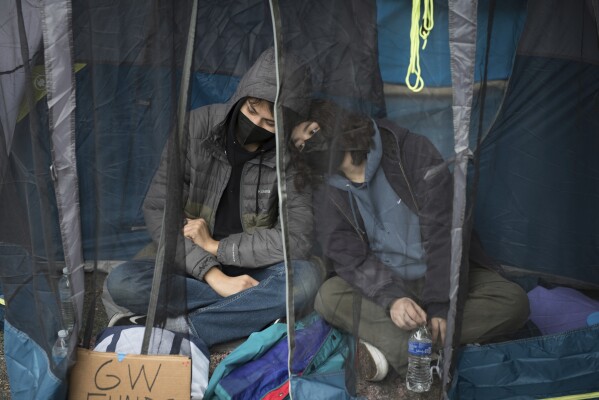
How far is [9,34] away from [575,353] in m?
1.84

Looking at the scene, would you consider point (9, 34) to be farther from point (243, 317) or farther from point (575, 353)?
point (575, 353)

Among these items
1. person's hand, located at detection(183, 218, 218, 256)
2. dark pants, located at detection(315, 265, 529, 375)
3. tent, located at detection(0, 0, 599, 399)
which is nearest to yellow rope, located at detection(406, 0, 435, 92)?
tent, located at detection(0, 0, 599, 399)

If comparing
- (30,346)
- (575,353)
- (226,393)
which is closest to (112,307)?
(30,346)

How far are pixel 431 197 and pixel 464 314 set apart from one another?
365 mm

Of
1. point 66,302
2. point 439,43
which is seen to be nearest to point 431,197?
point 439,43

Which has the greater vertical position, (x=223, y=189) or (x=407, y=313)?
(x=223, y=189)

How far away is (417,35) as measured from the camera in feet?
7.12

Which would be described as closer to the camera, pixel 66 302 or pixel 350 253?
pixel 350 253

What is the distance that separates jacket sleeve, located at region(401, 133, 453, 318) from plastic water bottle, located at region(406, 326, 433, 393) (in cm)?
16

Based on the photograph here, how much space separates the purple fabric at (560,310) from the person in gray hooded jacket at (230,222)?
0.86 metres

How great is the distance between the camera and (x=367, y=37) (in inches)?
85.4

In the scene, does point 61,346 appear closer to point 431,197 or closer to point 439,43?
point 431,197

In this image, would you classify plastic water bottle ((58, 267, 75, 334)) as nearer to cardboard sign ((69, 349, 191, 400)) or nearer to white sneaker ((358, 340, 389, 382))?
cardboard sign ((69, 349, 191, 400))

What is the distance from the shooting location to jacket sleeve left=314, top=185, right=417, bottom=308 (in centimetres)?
228
